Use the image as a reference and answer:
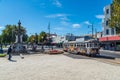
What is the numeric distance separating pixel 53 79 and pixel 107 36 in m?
58.9

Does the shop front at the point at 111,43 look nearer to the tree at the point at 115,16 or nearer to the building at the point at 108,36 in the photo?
the building at the point at 108,36

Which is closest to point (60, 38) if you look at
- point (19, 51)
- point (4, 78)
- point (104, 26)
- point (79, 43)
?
point (104, 26)

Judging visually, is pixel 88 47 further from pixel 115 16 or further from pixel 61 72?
pixel 61 72

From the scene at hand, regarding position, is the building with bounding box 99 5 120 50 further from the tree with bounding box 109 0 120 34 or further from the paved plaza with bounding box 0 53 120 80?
the paved plaza with bounding box 0 53 120 80

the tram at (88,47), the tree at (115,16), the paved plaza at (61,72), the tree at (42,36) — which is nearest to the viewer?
the paved plaza at (61,72)

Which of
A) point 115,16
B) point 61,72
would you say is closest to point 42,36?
point 115,16

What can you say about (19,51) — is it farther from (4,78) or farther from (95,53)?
(4,78)

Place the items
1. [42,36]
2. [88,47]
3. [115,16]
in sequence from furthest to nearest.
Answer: [42,36], [88,47], [115,16]

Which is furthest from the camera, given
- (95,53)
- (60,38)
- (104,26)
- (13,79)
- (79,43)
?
(60,38)

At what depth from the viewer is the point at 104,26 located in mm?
75938

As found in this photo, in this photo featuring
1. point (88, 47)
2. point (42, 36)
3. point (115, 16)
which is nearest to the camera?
point (115, 16)

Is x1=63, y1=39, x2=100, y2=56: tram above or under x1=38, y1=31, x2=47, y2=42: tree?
under

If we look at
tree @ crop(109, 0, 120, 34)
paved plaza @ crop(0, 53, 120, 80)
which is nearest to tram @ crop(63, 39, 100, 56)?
tree @ crop(109, 0, 120, 34)

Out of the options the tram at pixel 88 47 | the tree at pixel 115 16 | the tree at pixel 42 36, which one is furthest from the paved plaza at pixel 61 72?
the tree at pixel 42 36
